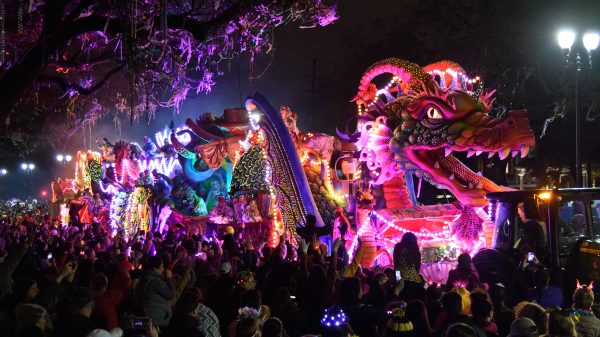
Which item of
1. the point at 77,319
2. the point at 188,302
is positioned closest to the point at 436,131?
the point at 188,302

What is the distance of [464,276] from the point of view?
24.1 feet

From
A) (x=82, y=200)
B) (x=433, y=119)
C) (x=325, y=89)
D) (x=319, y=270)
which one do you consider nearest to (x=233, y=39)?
(x=433, y=119)

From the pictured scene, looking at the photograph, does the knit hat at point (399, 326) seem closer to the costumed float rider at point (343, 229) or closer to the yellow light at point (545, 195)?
the yellow light at point (545, 195)

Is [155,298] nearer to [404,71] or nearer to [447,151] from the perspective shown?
[447,151]

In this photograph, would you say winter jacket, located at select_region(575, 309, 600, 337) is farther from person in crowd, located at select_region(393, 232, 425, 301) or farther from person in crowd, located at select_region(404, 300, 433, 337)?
person in crowd, located at select_region(393, 232, 425, 301)

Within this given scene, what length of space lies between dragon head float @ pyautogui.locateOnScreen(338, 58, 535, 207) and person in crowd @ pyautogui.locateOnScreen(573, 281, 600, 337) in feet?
21.0

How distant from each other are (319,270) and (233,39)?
6.26m

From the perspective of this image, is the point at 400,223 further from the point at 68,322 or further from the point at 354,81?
the point at 354,81

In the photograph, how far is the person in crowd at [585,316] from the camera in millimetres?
5184

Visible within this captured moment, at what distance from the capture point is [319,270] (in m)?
7.07

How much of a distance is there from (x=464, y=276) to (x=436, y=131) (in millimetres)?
5608

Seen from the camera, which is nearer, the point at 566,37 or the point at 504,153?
the point at 504,153

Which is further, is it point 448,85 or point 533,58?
point 533,58

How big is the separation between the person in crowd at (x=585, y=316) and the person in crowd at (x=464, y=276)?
153 cm
